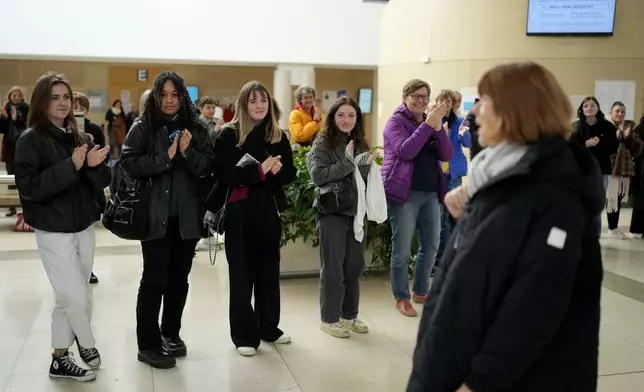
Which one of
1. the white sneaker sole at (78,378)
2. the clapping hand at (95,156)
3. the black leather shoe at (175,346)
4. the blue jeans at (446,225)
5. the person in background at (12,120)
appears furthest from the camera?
the person in background at (12,120)

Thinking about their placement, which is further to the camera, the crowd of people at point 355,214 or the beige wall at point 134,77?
the beige wall at point 134,77

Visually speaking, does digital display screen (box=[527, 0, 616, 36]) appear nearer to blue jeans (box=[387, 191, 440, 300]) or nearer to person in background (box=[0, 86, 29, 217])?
blue jeans (box=[387, 191, 440, 300])

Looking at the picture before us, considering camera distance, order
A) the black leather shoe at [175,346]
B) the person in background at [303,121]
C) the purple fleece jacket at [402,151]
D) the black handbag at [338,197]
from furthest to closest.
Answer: the person in background at [303,121] < the purple fleece jacket at [402,151] < the black handbag at [338,197] < the black leather shoe at [175,346]

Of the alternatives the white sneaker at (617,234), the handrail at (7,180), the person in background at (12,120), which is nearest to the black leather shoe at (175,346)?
the handrail at (7,180)

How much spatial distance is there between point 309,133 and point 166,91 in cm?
309

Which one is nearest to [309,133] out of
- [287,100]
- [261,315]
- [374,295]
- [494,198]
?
[374,295]

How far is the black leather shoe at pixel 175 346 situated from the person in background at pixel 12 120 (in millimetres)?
5724

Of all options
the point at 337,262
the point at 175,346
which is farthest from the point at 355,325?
the point at 175,346

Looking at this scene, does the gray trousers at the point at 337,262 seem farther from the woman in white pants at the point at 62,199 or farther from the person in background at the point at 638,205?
the person in background at the point at 638,205

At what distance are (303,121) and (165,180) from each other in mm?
3217

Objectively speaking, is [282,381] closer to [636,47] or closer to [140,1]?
[636,47]

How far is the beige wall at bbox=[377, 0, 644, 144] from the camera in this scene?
9109 millimetres

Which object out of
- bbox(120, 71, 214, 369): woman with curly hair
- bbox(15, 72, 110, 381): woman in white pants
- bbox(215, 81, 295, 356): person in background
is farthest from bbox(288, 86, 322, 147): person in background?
bbox(15, 72, 110, 381): woman in white pants

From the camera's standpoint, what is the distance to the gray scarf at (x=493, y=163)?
5.24 ft
